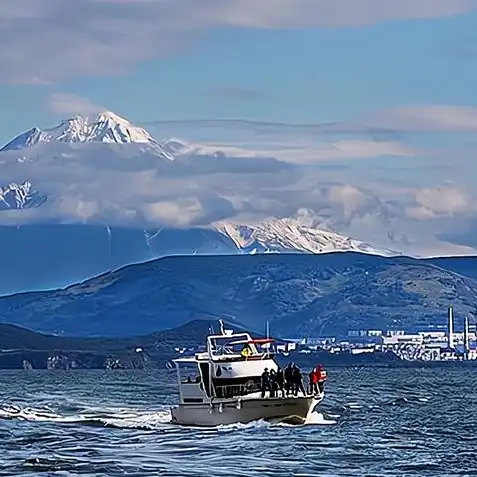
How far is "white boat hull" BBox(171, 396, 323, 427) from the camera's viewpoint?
110 metres

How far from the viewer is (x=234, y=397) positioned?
111062 mm

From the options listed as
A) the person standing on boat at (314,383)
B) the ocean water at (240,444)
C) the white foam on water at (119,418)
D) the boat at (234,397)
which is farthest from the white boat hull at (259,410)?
the person standing on boat at (314,383)

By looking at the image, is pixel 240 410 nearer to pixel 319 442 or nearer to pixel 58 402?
pixel 319 442

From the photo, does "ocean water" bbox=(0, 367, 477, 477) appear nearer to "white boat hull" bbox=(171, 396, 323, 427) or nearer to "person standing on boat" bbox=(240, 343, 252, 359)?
"white boat hull" bbox=(171, 396, 323, 427)

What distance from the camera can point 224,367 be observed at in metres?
114

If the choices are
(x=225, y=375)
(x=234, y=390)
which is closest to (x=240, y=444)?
(x=234, y=390)

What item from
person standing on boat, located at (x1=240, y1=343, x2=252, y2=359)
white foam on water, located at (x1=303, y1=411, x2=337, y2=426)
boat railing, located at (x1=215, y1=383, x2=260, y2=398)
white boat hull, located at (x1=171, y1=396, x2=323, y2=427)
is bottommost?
white foam on water, located at (x1=303, y1=411, x2=337, y2=426)

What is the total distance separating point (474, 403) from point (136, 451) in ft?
258

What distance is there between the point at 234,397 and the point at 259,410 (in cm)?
204

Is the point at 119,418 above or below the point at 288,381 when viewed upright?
below

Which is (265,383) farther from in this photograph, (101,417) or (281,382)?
(101,417)

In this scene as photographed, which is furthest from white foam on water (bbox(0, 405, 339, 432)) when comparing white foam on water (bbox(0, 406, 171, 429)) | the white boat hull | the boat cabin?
the boat cabin

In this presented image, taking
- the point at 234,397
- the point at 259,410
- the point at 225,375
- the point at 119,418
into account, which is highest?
the point at 225,375

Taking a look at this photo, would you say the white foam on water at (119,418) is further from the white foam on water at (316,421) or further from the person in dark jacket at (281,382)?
the person in dark jacket at (281,382)
